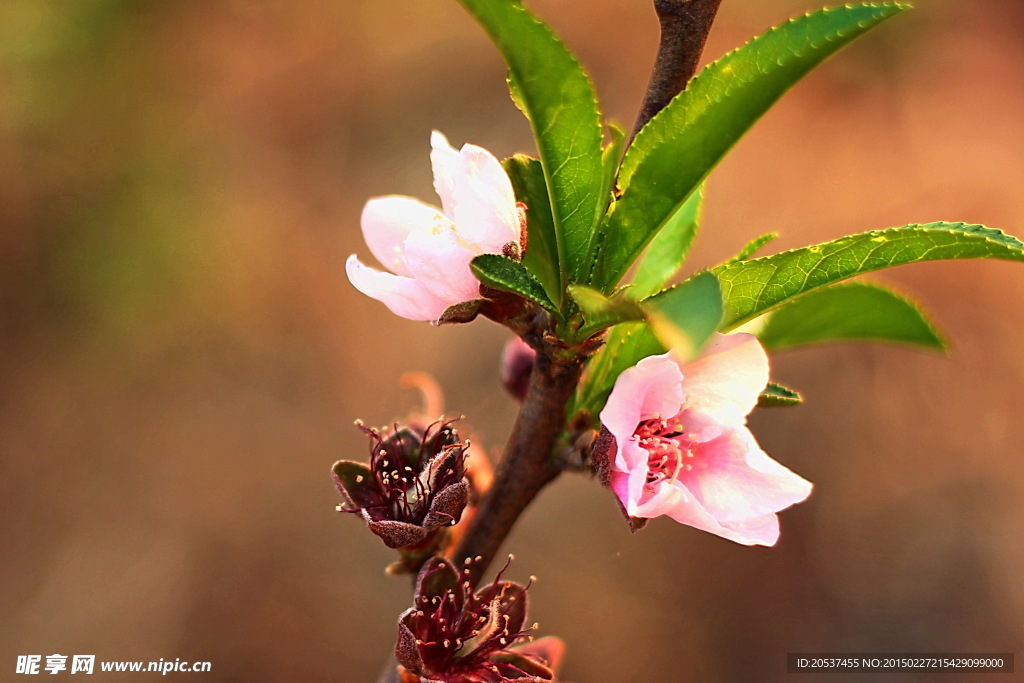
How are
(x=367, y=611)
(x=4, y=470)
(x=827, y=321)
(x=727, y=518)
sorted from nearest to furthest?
(x=727, y=518) → (x=827, y=321) → (x=367, y=611) → (x=4, y=470)

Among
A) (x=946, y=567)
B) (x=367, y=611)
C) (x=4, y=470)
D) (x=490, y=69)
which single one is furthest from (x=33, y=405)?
(x=946, y=567)

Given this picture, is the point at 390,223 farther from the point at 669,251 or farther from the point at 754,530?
the point at 754,530

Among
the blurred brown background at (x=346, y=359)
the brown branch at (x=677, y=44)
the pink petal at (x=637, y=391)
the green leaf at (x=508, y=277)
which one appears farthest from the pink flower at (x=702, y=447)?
the blurred brown background at (x=346, y=359)

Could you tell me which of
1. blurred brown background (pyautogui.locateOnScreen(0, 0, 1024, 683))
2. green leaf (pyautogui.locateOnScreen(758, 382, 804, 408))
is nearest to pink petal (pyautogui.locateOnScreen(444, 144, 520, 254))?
green leaf (pyautogui.locateOnScreen(758, 382, 804, 408))

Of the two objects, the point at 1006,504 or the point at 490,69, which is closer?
the point at 1006,504

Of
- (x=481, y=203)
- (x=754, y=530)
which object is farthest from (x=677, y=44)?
(x=754, y=530)

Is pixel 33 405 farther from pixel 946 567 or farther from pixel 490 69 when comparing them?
pixel 946 567

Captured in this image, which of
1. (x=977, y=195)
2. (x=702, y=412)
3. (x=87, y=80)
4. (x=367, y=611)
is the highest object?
(x=87, y=80)

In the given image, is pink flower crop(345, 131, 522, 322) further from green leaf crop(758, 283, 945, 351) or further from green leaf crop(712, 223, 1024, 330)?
green leaf crop(758, 283, 945, 351)
